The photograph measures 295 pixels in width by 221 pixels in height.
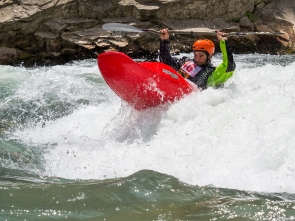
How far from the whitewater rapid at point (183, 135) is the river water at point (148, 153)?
Result: 0.01 meters

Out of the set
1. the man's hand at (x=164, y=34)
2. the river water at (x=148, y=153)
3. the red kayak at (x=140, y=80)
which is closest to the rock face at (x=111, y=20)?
the river water at (x=148, y=153)

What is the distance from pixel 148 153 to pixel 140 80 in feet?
3.35

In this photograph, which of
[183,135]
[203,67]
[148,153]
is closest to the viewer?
[148,153]

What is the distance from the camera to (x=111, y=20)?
9.71 m

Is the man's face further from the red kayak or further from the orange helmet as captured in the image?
the red kayak

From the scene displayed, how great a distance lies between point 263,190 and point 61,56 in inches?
268

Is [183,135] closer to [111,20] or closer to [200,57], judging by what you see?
[200,57]

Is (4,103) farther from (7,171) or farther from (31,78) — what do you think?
(7,171)

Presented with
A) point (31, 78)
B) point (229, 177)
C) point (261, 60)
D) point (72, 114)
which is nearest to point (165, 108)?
point (72, 114)

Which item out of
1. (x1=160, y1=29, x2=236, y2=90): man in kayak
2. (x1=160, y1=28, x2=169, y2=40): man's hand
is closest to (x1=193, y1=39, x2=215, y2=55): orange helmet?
(x1=160, y1=29, x2=236, y2=90): man in kayak

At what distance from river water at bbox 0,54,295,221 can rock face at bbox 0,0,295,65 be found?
2266 mm

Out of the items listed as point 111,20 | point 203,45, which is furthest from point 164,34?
point 111,20

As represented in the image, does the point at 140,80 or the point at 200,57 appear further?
the point at 200,57

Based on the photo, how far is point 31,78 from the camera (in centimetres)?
770
